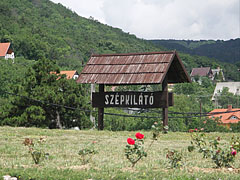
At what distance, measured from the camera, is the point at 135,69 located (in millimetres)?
17125

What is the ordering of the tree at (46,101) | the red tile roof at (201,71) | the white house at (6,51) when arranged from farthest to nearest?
the red tile roof at (201,71) < the white house at (6,51) < the tree at (46,101)

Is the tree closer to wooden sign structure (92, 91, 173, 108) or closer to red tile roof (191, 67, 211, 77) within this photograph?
wooden sign structure (92, 91, 173, 108)

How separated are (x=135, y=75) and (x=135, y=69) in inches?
16.5

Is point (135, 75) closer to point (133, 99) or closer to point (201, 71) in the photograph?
point (133, 99)

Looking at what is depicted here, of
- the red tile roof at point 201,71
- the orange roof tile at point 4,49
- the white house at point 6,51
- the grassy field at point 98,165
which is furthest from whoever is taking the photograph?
the red tile roof at point 201,71

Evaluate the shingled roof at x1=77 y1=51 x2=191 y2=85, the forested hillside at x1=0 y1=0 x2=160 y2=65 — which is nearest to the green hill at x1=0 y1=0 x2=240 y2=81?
the forested hillside at x1=0 y1=0 x2=160 y2=65

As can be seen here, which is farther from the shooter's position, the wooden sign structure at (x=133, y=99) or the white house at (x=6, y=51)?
the white house at (x=6, y=51)

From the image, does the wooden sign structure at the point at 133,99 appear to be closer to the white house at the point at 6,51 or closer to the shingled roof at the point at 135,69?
the shingled roof at the point at 135,69

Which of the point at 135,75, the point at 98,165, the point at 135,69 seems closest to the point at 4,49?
the point at 135,69

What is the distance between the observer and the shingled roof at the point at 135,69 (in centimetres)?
1642

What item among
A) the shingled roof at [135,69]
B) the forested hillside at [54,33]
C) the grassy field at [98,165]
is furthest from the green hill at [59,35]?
the grassy field at [98,165]

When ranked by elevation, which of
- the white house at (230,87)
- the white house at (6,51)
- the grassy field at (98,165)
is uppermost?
the white house at (6,51)

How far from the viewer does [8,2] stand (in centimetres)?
15000

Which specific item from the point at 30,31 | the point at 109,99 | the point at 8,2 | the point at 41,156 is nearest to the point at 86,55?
the point at 30,31
